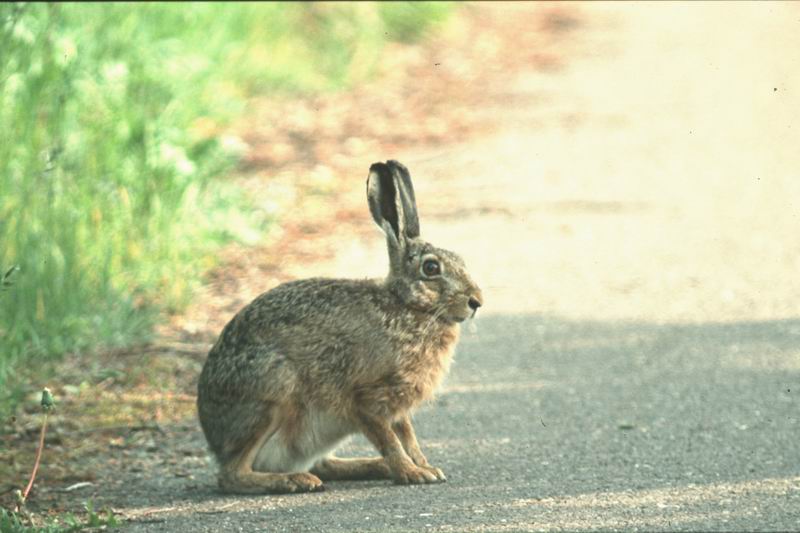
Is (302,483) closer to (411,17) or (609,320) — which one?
(609,320)

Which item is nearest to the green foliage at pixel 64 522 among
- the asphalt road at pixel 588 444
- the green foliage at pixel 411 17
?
the asphalt road at pixel 588 444

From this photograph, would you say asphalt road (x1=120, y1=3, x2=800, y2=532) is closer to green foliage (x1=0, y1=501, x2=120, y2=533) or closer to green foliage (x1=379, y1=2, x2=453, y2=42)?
green foliage (x1=0, y1=501, x2=120, y2=533)

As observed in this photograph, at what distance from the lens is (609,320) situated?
349 inches

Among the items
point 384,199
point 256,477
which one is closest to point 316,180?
point 384,199

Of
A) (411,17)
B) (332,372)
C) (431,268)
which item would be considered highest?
(411,17)

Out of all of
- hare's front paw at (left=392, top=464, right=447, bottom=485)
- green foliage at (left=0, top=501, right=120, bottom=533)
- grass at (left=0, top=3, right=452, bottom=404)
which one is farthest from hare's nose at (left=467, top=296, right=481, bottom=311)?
grass at (left=0, top=3, right=452, bottom=404)

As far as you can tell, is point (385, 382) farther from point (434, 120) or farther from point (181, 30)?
point (434, 120)

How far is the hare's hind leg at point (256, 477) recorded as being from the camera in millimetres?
6043

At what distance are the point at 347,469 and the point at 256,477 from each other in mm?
458

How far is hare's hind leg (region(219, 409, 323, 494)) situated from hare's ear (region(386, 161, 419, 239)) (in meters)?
1.04

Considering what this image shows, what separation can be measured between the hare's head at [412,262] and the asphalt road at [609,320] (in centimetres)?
75

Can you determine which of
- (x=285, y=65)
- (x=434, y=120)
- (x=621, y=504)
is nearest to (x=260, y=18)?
(x=285, y=65)

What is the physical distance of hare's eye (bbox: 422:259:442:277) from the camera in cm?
618

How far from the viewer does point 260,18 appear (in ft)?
46.9
